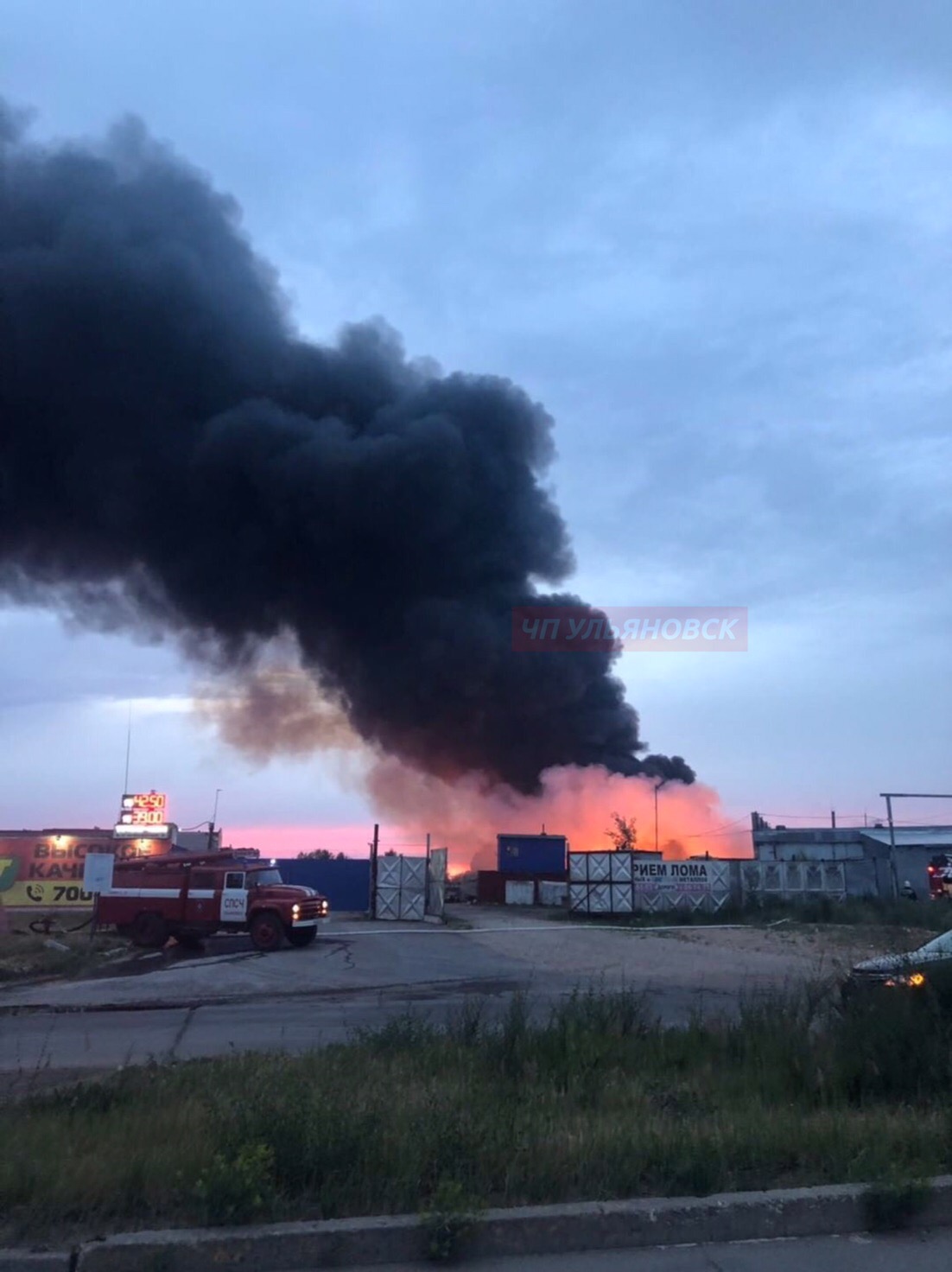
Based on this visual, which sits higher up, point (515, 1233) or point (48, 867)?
point (48, 867)

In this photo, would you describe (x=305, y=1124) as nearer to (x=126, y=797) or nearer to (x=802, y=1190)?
(x=802, y=1190)

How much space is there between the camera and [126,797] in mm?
45438

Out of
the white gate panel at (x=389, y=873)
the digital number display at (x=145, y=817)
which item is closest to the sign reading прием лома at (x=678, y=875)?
the white gate panel at (x=389, y=873)

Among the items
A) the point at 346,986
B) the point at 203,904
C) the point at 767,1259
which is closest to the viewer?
the point at 767,1259

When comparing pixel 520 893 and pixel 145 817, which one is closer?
pixel 520 893

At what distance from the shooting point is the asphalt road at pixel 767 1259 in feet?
13.8

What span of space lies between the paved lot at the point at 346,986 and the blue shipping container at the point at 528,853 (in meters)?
16.6

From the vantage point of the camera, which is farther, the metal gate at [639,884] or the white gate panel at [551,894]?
the white gate panel at [551,894]

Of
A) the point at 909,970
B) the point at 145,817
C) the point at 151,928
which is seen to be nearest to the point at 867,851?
the point at 145,817

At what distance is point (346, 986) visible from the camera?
1638 cm

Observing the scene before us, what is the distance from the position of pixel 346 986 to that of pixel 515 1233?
12.6 meters

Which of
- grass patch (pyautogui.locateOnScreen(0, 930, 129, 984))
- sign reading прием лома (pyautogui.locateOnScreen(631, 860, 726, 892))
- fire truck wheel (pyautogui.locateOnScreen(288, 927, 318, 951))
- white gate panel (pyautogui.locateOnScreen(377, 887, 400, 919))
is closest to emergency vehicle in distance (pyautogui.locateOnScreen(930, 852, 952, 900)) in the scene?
sign reading прием лома (pyautogui.locateOnScreen(631, 860, 726, 892))

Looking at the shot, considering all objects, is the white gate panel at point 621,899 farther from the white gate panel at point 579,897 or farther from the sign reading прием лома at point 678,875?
the white gate panel at point 579,897

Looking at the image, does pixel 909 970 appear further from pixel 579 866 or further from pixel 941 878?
pixel 941 878
